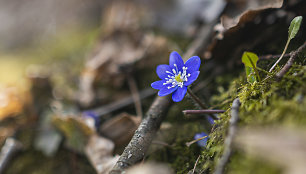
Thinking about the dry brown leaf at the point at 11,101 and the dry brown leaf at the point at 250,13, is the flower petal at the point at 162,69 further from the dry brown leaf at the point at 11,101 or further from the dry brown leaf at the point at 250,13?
the dry brown leaf at the point at 11,101

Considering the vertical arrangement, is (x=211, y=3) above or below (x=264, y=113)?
above

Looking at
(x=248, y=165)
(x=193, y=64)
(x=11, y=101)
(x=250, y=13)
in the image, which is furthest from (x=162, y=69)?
(x=11, y=101)

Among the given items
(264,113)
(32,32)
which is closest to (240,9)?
(264,113)

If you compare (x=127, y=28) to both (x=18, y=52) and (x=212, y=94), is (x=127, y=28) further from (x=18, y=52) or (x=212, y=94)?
(x=18, y=52)

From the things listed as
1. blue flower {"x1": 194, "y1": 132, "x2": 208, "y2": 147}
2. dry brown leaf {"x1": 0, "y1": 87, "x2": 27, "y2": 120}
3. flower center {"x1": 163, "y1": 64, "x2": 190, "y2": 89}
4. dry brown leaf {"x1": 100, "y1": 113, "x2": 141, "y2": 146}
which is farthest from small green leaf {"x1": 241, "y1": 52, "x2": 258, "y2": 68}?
dry brown leaf {"x1": 0, "y1": 87, "x2": 27, "y2": 120}

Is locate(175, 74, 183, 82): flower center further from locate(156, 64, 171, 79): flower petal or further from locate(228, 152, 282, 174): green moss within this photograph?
locate(228, 152, 282, 174): green moss
